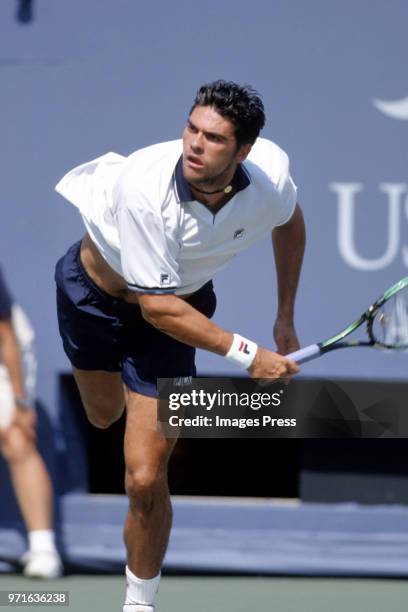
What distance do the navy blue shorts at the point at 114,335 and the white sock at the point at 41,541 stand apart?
4.47 ft

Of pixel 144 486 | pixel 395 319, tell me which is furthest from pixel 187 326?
pixel 395 319

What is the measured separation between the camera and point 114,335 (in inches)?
167

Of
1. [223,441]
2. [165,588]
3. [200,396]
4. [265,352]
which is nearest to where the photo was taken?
[265,352]

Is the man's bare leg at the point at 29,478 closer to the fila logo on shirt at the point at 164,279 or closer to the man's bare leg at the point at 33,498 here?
the man's bare leg at the point at 33,498

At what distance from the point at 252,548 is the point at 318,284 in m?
1.12

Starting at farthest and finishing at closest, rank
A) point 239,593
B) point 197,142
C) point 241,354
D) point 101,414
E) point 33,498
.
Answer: point 33,498 < point 239,593 < point 101,414 < point 241,354 < point 197,142

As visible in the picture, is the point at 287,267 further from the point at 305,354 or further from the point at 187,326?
the point at 187,326

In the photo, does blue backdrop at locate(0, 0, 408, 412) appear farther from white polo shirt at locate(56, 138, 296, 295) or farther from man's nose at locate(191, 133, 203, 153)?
man's nose at locate(191, 133, 203, 153)

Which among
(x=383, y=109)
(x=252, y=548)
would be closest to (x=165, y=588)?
(x=252, y=548)

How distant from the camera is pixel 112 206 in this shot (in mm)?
3977

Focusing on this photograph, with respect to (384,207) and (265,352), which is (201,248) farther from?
(384,207)

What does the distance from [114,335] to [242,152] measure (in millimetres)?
773

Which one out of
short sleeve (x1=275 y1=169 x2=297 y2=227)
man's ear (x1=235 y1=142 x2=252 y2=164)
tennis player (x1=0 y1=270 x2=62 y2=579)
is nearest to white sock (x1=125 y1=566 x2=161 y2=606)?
short sleeve (x1=275 y1=169 x2=297 y2=227)

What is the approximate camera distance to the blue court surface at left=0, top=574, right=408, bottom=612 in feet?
16.5
